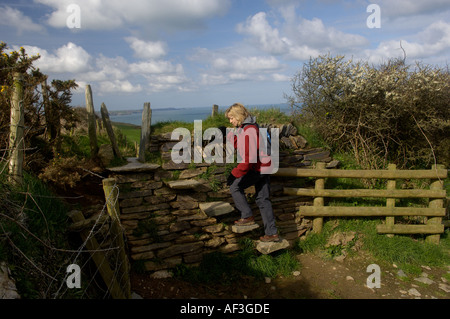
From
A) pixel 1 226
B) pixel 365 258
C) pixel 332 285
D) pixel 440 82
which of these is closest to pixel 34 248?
pixel 1 226

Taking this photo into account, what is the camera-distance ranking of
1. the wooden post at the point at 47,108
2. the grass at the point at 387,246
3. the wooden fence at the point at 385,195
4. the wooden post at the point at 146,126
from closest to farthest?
the wooden post at the point at 47,108 → the wooden post at the point at 146,126 → the grass at the point at 387,246 → the wooden fence at the point at 385,195

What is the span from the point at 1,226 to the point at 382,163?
24.5 feet

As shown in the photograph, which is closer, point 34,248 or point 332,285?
point 34,248

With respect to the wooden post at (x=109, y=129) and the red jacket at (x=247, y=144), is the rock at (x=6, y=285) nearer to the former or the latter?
the wooden post at (x=109, y=129)

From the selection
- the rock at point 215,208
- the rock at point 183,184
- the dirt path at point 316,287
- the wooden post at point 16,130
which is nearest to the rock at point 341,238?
the dirt path at point 316,287

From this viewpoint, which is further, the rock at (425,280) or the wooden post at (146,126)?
the wooden post at (146,126)

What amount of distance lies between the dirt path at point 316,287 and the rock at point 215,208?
3.94ft

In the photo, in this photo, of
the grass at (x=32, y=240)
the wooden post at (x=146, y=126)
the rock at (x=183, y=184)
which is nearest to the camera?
the grass at (x=32, y=240)

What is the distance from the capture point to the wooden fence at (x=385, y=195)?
21.0 ft

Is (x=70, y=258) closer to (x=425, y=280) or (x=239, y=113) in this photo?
(x=239, y=113)

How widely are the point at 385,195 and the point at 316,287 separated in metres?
2.50

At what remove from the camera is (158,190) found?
5473mm

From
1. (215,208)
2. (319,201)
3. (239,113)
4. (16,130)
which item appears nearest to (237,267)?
(215,208)
